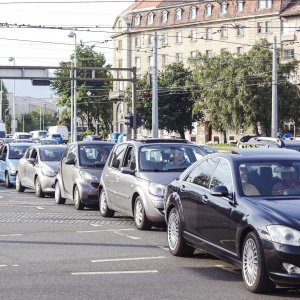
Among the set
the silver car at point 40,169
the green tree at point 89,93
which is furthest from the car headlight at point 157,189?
the green tree at point 89,93

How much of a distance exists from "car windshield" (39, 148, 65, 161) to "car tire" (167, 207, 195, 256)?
46.9ft

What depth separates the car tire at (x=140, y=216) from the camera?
50.7 ft

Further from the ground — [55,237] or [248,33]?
[248,33]

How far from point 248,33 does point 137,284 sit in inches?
3485

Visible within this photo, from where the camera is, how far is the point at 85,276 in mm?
10359

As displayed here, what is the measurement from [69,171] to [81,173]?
0.92 metres

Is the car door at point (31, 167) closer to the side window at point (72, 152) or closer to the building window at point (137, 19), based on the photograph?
the side window at point (72, 152)

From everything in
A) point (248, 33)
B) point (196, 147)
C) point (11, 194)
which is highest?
point (248, 33)

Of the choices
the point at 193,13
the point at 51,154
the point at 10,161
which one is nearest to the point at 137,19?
the point at 193,13

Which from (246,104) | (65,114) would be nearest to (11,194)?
(246,104)

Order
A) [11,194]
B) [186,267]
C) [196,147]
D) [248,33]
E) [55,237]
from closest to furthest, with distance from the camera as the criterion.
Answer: [186,267], [55,237], [196,147], [11,194], [248,33]

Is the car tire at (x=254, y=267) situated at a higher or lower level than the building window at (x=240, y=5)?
lower

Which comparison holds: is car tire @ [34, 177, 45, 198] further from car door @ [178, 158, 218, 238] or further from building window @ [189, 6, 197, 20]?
building window @ [189, 6, 197, 20]

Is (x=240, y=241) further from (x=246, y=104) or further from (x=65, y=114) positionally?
(x=65, y=114)
